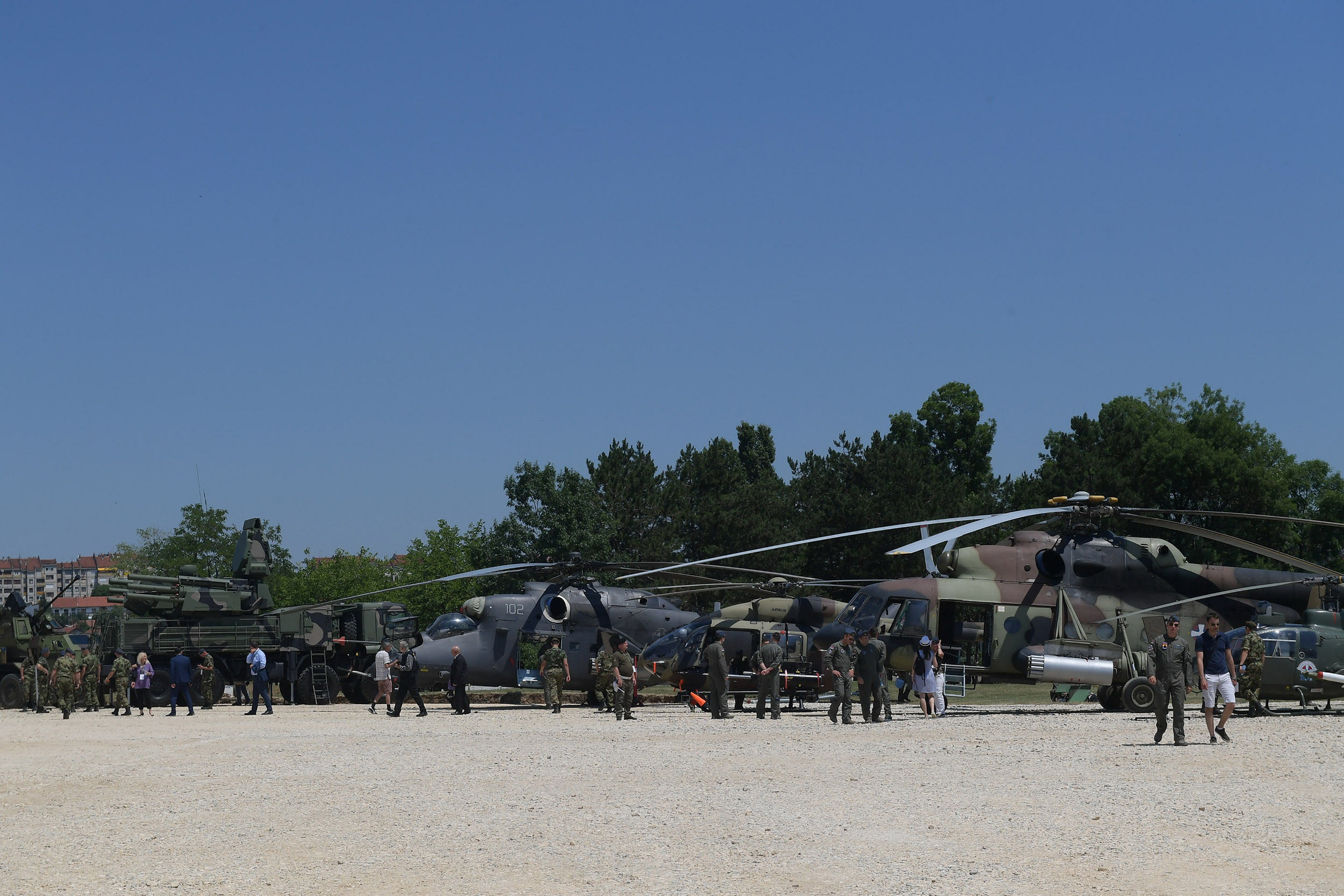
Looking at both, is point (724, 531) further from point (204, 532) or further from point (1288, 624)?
point (204, 532)

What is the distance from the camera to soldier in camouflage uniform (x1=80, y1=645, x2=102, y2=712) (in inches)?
1111

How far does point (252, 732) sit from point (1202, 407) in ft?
174

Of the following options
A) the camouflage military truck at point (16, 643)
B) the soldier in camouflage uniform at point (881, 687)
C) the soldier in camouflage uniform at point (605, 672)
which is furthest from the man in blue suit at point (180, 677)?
the soldier in camouflage uniform at point (881, 687)

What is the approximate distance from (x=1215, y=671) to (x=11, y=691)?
26150 millimetres

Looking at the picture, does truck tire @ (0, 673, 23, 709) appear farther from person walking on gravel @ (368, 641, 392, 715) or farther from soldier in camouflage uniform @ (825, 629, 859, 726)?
soldier in camouflage uniform @ (825, 629, 859, 726)

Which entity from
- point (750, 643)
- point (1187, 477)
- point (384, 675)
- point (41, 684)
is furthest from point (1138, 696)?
point (1187, 477)

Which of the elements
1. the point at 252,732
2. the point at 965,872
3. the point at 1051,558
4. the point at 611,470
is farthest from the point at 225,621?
the point at 611,470

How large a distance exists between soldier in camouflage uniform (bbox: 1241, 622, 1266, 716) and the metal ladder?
19.6 m

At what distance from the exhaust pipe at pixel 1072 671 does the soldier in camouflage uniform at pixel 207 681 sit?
17574 mm

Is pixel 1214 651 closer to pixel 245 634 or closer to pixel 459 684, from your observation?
pixel 459 684

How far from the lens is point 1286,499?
5206cm

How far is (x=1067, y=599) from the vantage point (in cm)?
2212

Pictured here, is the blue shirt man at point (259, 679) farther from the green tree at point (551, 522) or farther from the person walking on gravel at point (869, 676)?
the green tree at point (551, 522)

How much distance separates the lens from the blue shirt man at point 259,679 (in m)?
25.4
